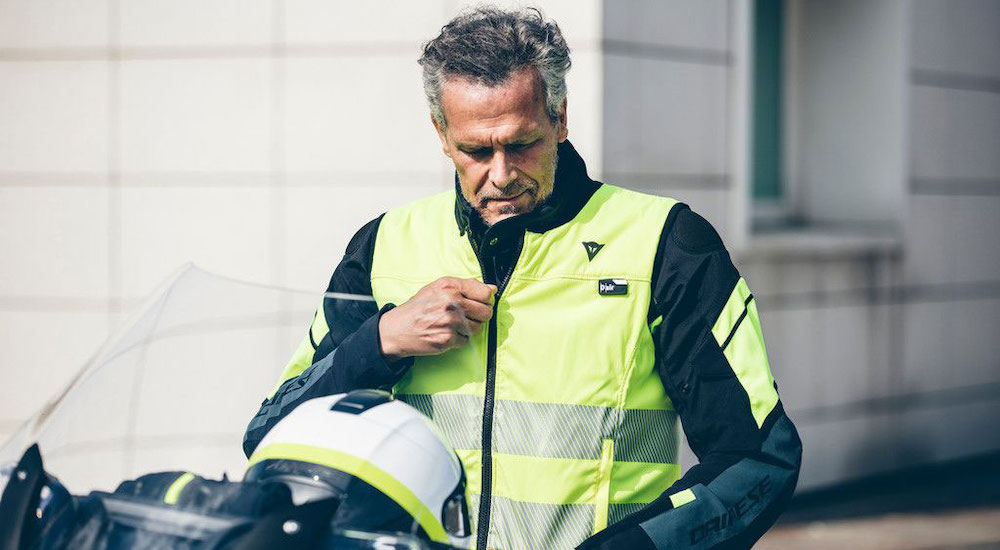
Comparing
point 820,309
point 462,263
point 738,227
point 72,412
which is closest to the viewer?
point 72,412

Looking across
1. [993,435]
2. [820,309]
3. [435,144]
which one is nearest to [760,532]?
[435,144]

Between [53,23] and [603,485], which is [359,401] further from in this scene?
[53,23]

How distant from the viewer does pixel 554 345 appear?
2.17 meters

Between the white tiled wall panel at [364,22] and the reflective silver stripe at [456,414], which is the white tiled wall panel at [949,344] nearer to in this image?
the white tiled wall panel at [364,22]

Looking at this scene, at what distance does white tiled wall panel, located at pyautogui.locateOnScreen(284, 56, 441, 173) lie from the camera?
19.8 ft

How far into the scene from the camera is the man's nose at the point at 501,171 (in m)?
2.19

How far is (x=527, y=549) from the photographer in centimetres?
215

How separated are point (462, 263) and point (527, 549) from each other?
18.7 inches

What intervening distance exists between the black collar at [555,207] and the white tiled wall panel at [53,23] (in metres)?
4.42

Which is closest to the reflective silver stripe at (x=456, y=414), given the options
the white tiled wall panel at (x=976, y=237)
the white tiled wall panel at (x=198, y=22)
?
the white tiled wall panel at (x=198, y=22)

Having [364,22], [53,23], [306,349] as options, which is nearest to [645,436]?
[306,349]

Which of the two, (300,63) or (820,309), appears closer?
(300,63)

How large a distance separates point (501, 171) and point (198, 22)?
4.32 meters

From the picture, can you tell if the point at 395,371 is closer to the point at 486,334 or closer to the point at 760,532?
the point at 486,334
